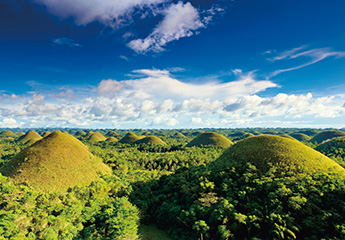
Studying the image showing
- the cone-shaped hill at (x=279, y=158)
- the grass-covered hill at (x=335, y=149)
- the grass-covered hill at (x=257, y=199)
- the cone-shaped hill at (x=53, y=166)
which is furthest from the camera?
the grass-covered hill at (x=335, y=149)

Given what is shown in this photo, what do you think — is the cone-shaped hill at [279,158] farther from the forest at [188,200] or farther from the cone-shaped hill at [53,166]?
the cone-shaped hill at [53,166]

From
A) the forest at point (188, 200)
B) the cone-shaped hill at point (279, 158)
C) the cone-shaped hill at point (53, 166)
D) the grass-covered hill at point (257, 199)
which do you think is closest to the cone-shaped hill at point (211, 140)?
the forest at point (188, 200)

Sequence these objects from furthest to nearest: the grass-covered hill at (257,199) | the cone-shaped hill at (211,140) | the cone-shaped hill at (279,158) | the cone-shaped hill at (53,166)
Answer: the cone-shaped hill at (211,140) < the cone-shaped hill at (53,166) < the cone-shaped hill at (279,158) < the grass-covered hill at (257,199)

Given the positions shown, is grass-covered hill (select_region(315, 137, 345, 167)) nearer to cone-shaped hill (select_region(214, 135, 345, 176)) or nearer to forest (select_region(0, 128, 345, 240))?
cone-shaped hill (select_region(214, 135, 345, 176))

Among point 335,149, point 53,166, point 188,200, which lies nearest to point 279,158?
point 188,200

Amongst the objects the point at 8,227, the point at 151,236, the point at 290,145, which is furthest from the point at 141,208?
the point at 290,145

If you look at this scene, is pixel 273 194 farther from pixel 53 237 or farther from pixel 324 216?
pixel 53 237

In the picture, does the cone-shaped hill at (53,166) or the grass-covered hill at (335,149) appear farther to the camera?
the grass-covered hill at (335,149)
